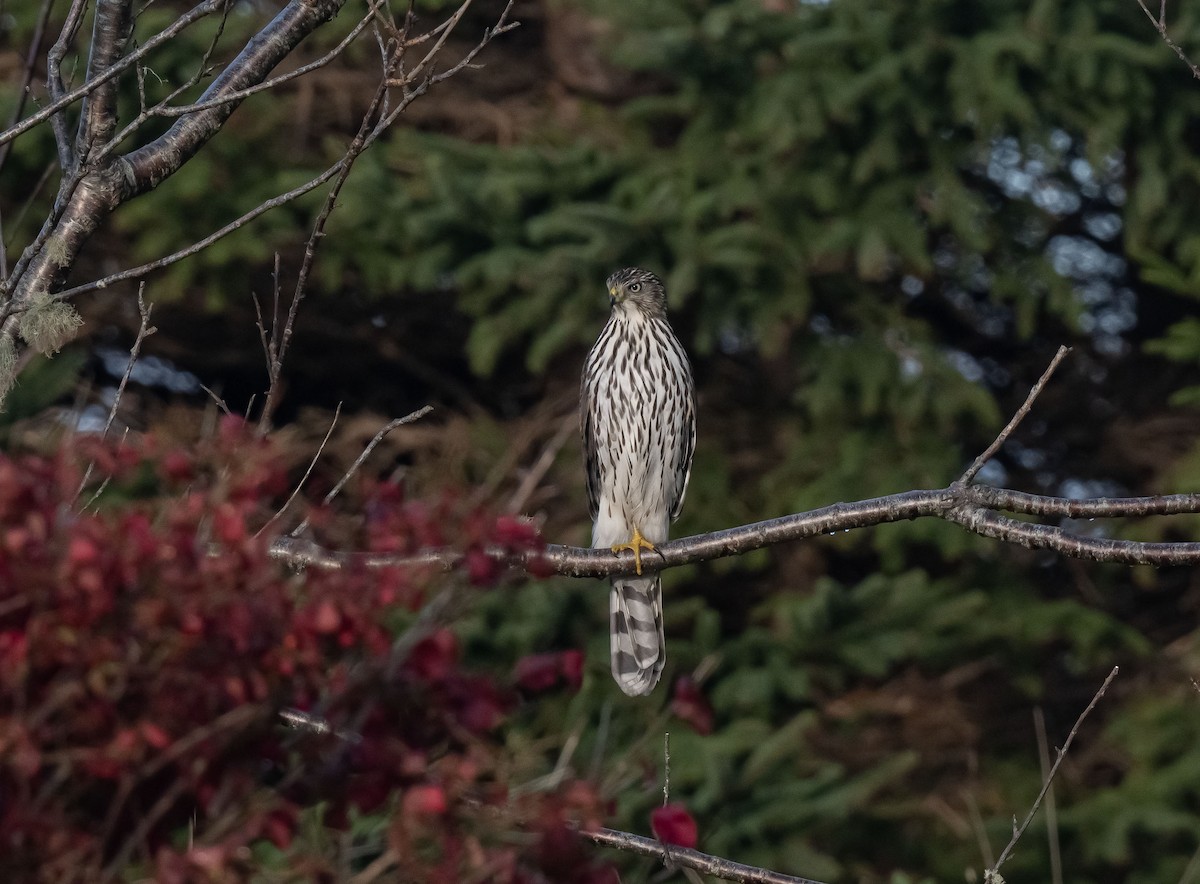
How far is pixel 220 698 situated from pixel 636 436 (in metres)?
4.40

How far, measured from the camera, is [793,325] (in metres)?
8.12

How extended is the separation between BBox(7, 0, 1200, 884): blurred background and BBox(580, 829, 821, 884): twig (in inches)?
143

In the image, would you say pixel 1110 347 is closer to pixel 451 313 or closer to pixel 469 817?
pixel 451 313

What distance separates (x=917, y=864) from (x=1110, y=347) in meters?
3.51

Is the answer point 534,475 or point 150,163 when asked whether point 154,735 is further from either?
point 534,475

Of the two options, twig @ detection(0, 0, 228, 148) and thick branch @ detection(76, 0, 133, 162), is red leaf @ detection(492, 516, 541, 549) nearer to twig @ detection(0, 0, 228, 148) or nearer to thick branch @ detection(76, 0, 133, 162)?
twig @ detection(0, 0, 228, 148)

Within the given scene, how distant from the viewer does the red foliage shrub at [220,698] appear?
1.58m

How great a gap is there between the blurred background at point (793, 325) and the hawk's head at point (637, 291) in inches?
40.6

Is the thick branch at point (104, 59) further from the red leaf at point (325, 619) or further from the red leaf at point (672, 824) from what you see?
the red leaf at point (672, 824)

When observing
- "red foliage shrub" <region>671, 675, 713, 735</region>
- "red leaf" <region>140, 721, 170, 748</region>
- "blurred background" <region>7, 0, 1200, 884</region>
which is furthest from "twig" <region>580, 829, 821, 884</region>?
"blurred background" <region>7, 0, 1200, 884</region>

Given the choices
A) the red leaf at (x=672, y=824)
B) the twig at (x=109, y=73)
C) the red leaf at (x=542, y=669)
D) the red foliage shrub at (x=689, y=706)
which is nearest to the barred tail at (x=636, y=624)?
the twig at (x=109, y=73)

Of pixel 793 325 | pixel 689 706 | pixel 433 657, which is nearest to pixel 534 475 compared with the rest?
pixel 689 706

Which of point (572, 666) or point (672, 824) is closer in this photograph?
point (572, 666)

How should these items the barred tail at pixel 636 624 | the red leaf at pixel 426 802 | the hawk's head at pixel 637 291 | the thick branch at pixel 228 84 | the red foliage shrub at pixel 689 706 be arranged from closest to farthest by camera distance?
1. the red leaf at pixel 426 802
2. the red foliage shrub at pixel 689 706
3. the thick branch at pixel 228 84
4. the barred tail at pixel 636 624
5. the hawk's head at pixel 637 291
